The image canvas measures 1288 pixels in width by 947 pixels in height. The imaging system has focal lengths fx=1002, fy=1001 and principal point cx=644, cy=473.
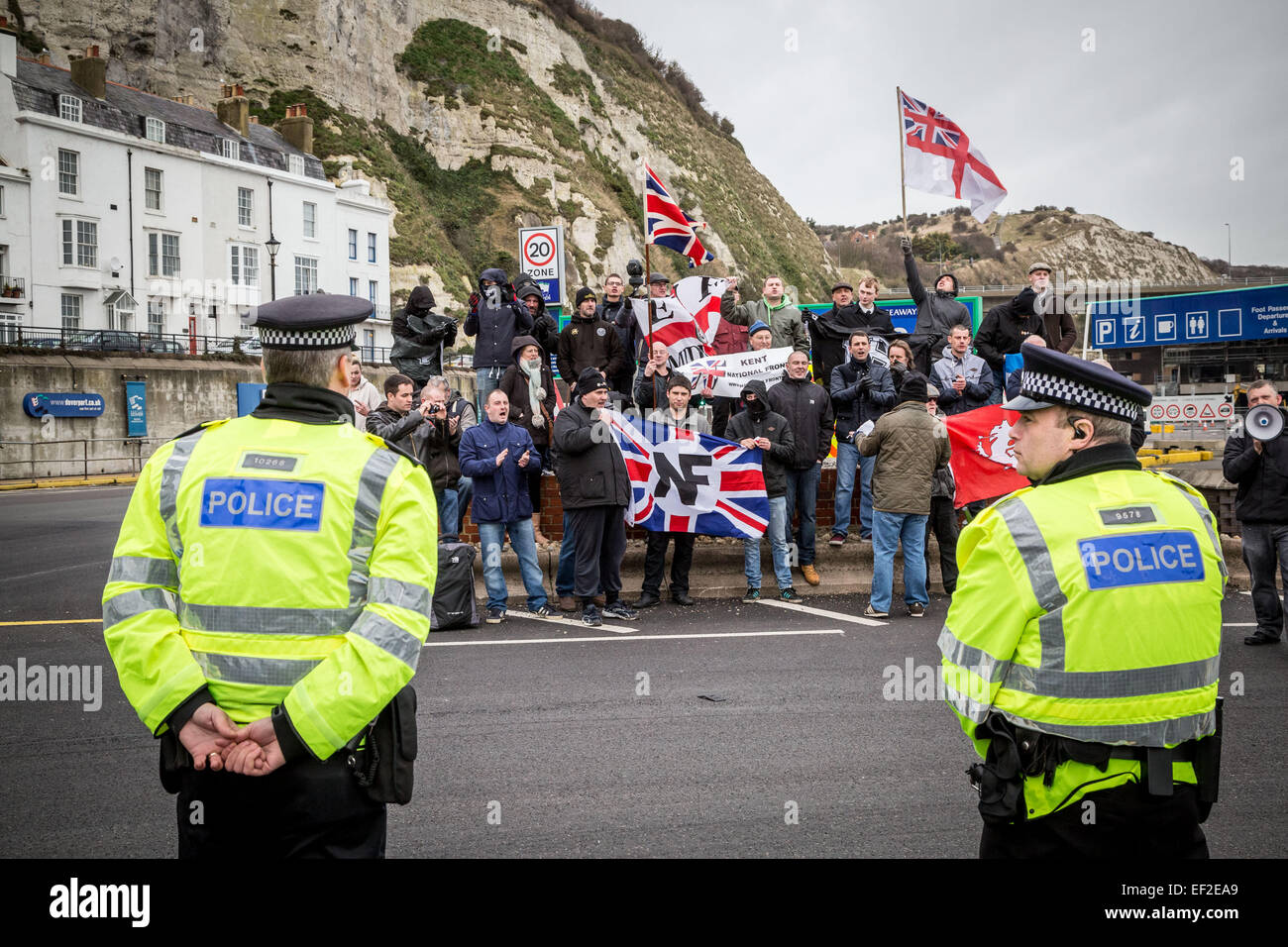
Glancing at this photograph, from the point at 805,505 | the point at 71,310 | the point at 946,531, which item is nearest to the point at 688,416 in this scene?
the point at 805,505

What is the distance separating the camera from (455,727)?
621 centimetres

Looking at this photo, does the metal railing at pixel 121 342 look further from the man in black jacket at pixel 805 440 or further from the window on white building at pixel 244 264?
the man in black jacket at pixel 805 440

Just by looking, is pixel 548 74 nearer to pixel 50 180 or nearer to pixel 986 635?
pixel 50 180

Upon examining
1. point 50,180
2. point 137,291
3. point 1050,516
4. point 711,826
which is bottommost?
point 711,826

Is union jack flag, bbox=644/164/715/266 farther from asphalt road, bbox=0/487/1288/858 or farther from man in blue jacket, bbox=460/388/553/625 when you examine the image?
asphalt road, bbox=0/487/1288/858

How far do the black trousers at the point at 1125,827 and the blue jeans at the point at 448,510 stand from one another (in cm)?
801

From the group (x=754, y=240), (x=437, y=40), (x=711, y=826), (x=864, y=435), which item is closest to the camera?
(x=711, y=826)

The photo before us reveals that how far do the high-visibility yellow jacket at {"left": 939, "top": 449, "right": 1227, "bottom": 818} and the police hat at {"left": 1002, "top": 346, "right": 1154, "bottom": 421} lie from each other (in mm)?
188

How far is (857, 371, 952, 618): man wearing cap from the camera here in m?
9.59

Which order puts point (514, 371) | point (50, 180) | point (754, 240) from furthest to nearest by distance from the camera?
1. point (754, 240)
2. point (50, 180)
3. point (514, 371)

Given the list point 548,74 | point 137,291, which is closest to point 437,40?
point 548,74

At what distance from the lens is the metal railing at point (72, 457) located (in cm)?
2883

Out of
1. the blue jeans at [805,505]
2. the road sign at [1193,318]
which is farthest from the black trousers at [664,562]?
the road sign at [1193,318]

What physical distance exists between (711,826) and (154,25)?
228 ft
